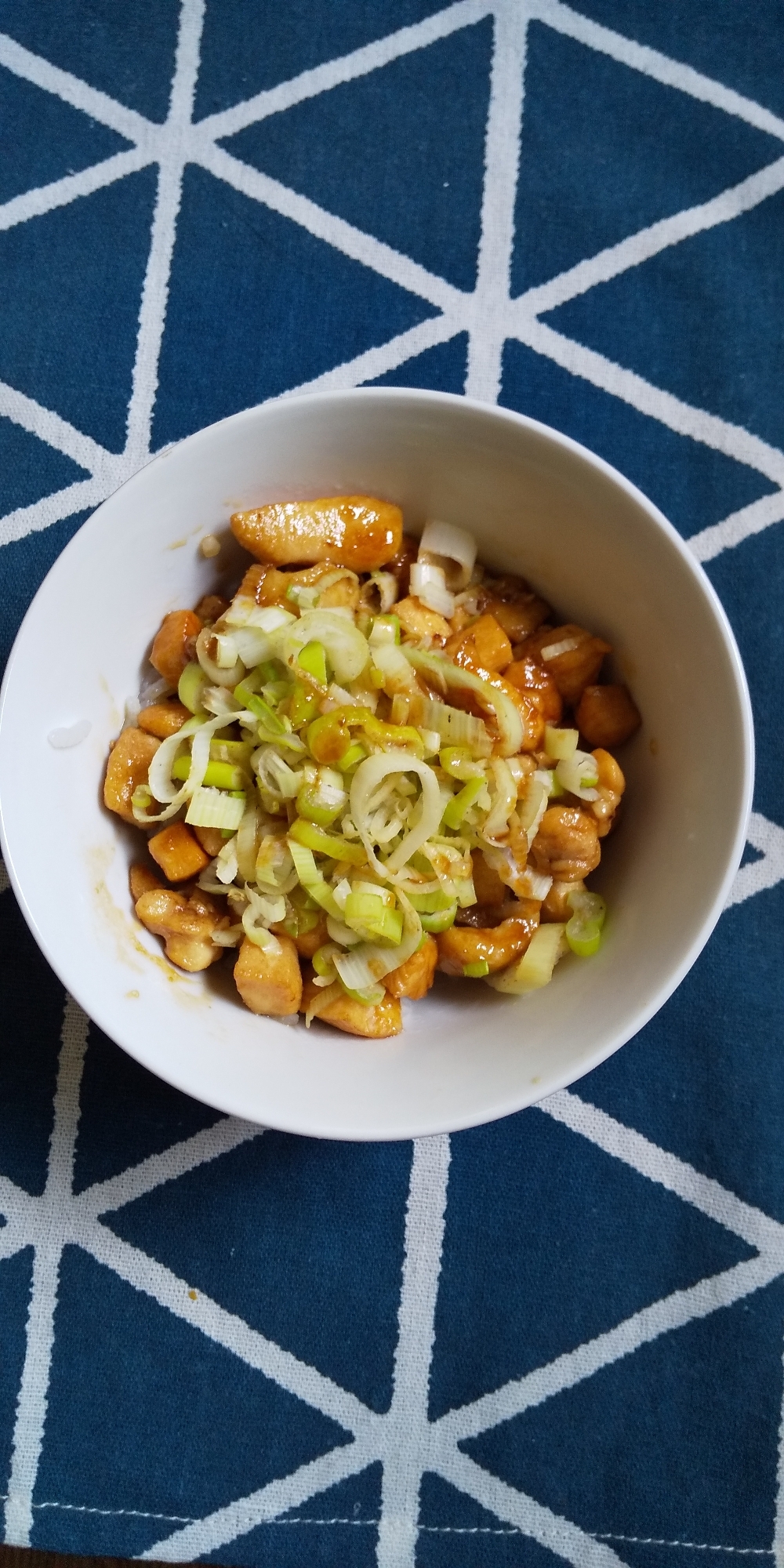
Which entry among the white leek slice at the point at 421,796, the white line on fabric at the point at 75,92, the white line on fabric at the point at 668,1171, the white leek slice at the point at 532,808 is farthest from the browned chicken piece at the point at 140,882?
the white line on fabric at the point at 75,92

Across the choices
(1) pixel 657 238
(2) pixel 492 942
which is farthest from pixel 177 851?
(1) pixel 657 238

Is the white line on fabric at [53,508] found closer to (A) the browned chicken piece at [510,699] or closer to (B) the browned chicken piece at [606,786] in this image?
(A) the browned chicken piece at [510,699]

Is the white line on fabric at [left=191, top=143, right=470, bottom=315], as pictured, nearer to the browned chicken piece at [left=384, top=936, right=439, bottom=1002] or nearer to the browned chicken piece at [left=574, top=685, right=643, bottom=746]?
the browned chicken piece at [left=574, top=685, right=643, bottom=746]

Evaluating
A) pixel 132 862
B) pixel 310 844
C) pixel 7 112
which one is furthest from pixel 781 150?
pixel 132 862

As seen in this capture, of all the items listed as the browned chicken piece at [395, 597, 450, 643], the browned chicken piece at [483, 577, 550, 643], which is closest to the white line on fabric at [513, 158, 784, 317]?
the browned chicken piece at [483, 577, 550, 643]

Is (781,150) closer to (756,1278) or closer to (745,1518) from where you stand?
(756,1278)
